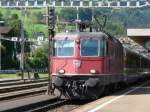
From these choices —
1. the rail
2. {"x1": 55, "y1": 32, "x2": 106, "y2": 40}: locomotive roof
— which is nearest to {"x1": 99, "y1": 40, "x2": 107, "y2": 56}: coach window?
{"x1": 55, "y1": 32, "x2": 106, "y2": 40}: locomotive roof

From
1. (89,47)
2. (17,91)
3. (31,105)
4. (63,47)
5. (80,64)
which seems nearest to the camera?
(31,105)

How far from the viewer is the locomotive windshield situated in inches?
968

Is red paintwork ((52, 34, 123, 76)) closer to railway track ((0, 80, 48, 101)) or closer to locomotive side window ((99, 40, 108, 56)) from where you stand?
locomotive side window ((99, 40, 108, 56))

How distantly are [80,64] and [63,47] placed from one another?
119 centimetres

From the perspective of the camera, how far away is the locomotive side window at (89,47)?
964 inches

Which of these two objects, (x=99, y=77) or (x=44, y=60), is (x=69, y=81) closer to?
(x=99, y=77)

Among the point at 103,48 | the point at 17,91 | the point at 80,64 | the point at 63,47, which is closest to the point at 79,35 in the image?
the point at 63,47

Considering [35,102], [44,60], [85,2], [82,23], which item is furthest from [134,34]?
[44,60]

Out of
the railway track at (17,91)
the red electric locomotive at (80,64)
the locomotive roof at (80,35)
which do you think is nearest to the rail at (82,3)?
the railway track at (17,91)

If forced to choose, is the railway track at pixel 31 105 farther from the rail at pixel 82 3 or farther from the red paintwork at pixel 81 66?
the rail at pixel 82 3

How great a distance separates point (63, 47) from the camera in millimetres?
24734

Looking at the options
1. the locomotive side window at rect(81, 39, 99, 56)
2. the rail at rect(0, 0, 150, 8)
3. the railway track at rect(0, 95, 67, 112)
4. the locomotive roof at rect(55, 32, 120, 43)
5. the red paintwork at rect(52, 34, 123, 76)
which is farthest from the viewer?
the rail at rect(0, 0, 150, 8)

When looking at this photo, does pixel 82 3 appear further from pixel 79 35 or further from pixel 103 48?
pixel 103 48

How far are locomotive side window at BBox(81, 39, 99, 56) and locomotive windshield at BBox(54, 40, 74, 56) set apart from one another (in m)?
0.49
